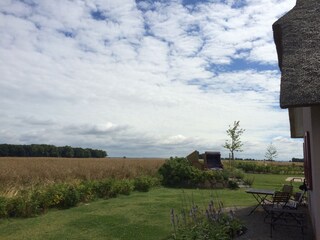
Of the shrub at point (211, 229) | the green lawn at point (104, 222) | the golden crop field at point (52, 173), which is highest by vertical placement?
the golden crop field at point (52, 173)

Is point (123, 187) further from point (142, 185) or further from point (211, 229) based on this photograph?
point (211, 229)

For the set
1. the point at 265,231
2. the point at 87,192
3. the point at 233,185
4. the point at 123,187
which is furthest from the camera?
the point at 233,185

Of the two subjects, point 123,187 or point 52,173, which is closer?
point 123,187

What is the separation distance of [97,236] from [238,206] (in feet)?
17.2

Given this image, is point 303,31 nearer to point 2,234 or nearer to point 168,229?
point 168,229

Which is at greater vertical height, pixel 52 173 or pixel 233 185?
pixel 52 173

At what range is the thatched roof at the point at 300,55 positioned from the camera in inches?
201

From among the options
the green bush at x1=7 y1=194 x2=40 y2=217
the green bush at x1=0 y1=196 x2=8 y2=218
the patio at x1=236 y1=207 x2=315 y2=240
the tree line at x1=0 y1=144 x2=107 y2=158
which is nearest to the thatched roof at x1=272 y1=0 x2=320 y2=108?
the patio at x1=236 y1=207 x2=315 y2=240

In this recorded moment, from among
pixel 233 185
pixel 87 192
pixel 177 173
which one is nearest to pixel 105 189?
pixel 87 192

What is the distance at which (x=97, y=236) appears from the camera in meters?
8.45

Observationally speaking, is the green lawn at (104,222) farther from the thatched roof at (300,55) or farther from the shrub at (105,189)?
the thatched roof at (300,55)

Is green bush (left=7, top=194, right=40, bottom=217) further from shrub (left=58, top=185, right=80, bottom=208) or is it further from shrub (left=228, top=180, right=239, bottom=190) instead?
shrub (left=228, top=180, right=239, bottom=190)

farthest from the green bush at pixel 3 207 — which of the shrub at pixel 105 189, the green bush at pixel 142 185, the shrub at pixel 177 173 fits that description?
the shrub at pixel 177 173

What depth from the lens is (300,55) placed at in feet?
19.3
